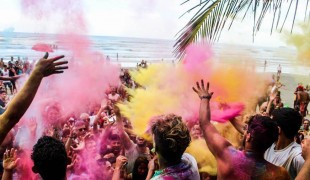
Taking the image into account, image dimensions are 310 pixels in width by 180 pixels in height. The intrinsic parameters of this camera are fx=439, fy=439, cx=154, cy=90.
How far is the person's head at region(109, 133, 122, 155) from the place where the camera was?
16.7ft

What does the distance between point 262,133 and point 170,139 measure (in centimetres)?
69

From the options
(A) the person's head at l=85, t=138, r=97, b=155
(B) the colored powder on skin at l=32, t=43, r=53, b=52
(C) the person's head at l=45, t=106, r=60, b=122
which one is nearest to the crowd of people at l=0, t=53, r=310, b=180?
(A) the person's head at l=85, t=138, r=97, b=155

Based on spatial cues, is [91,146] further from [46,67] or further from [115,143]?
[46,67]

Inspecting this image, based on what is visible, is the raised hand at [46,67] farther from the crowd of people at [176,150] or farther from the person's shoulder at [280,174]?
the person's shoulder at [280,174]

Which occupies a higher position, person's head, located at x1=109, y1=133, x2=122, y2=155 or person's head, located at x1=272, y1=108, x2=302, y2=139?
person's head, located at x1=272, y1=108, x2=302, y2=139

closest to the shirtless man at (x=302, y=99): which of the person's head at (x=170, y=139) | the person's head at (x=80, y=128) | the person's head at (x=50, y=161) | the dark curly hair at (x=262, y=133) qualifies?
the person's head at (x=80, y=128)

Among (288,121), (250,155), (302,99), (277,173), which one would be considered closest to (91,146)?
(288,121)

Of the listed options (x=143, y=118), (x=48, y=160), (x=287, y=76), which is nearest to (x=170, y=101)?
(x=143, y=118)

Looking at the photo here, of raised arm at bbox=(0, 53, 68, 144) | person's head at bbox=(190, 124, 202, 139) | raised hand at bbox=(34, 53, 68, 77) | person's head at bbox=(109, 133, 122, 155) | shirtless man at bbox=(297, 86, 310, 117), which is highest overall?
raised hand at bbox=(34, 53, 68, 77)

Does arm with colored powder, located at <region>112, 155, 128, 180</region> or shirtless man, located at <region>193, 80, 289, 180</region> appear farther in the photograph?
arm with colored powder, located at <region>112, 155, 128, 180</region>

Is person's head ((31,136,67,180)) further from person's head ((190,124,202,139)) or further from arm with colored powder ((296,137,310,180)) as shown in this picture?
person's head ((190,124,202,139))

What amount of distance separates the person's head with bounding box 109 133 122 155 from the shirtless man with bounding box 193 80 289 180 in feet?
7.77

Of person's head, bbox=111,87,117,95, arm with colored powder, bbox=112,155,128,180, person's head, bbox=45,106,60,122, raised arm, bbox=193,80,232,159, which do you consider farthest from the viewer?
person's head, bbox=111,87,117,95

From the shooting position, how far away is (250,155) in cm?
279
